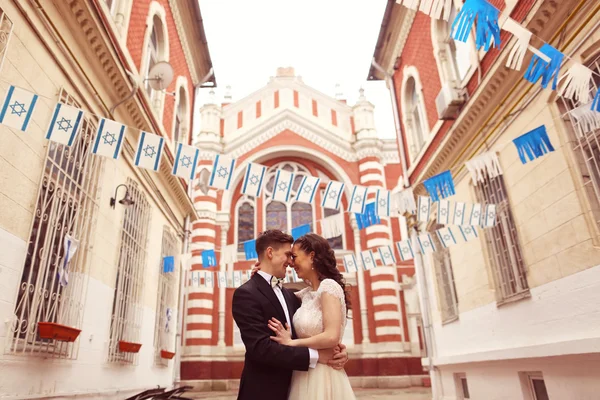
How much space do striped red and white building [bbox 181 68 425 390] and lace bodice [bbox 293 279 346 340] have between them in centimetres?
1264

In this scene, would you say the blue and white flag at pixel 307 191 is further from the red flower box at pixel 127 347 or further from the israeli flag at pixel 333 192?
the red flower box at pixel 127 347

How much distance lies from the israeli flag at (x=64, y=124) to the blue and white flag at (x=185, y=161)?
4.66 feet

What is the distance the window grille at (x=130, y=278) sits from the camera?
7277 millimetres

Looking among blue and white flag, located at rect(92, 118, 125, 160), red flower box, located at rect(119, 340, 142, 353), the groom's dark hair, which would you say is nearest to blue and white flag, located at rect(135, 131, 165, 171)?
blue and white flag, located at rect(92, 118, 125, 160)

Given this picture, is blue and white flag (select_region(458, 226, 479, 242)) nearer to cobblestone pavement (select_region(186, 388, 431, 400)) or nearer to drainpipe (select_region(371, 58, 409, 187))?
drainpipe (select_region(371, 58, 409, 187))

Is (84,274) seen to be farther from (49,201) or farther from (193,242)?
(193,242)

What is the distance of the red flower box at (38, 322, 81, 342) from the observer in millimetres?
4547

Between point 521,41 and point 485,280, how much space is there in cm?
532

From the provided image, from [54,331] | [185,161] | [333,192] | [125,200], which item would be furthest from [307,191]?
[54,331]

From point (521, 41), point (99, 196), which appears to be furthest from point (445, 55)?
point (99, 196)

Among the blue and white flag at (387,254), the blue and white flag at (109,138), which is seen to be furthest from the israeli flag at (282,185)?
the blue and white flag at (387,254)

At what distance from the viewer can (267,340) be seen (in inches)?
103

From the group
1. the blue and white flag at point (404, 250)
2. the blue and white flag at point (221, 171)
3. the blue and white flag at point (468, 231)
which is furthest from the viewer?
the blue and white flag at point (404, 250)

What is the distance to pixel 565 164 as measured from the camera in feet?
18.9
